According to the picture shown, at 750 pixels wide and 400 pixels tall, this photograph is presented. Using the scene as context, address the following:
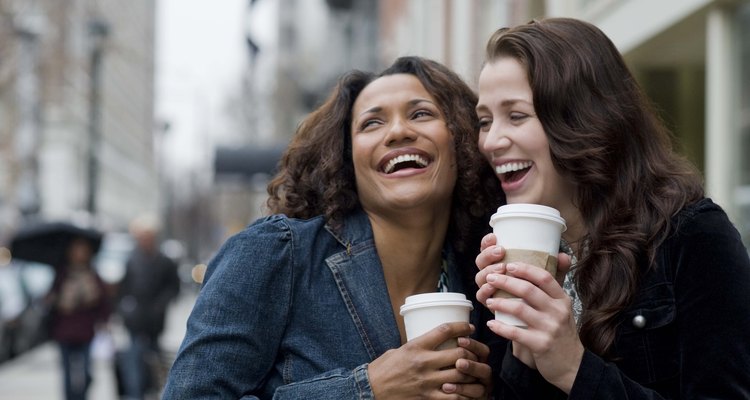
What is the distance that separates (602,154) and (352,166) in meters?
0.91

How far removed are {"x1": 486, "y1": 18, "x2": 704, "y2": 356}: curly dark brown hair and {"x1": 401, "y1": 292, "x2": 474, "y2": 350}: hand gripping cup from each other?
0.32 metres

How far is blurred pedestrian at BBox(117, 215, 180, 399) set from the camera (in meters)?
11.3

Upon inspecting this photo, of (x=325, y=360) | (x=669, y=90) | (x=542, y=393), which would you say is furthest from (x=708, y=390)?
(x=669, y=90)

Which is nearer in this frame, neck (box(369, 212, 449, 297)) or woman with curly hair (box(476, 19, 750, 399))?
woman with curly hair (box(476, 19, 750, 399))

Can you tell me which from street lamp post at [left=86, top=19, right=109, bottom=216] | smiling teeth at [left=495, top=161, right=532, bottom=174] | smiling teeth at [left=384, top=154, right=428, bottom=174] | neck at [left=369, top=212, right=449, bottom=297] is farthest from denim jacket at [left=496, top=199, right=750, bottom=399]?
street lamp post at [left=86, top=19, right=109, bottom=216]

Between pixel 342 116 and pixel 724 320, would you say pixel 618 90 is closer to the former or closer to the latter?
pixel 724 320

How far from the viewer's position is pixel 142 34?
101 meters

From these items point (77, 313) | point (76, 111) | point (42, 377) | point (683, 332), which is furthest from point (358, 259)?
point (76, 111)

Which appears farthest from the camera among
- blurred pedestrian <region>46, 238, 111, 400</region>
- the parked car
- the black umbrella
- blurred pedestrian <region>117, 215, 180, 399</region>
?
the parked car

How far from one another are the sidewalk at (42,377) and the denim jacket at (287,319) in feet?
25.6

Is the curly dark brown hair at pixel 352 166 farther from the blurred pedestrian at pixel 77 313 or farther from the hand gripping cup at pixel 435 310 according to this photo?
the blurred pedestrian at pixel 77 313

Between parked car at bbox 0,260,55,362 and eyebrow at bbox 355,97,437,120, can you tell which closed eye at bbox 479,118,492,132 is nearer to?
eyebrow at bbox 355,97,437,120

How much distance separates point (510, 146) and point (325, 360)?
0.81 metres

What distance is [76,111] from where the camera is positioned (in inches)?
2357
